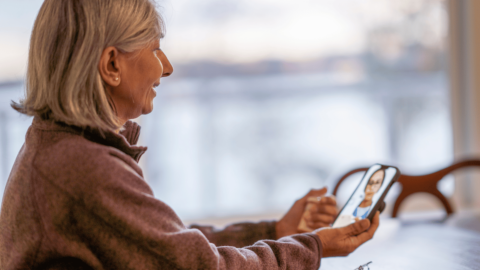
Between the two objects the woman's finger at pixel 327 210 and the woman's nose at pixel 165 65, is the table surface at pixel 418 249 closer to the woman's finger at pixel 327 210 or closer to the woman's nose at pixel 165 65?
the woman's finger at pixel 327 210

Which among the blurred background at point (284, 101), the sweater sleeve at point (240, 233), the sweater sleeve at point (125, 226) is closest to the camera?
the sweater sleeve at point (125, 226)

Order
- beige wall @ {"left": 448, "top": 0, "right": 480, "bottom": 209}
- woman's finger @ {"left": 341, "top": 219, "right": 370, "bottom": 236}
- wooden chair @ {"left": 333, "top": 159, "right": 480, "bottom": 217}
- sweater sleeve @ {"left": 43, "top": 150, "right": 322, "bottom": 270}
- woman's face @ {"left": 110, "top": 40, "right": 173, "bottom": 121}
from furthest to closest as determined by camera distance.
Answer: beige wall @ {"left": 448, "top": 0, "right": 480, "bottom": 209} → wooden chair @ {"left": 333, "top": 159, "right": 480, "bottom": 217} → woman's finger @ {"left": 341, "top": 219, "right": 370, "bottom": 236} → woman's face @ {"left": 110, "top": 40, "right": 173, "bottom": 121} → sweater sleeve @ {"left": 43, "top": 150, "right": 322, "bottom": 270}

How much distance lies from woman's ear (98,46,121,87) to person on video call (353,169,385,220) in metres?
0.59

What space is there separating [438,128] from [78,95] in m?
1.95

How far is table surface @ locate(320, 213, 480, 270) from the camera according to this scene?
88cm

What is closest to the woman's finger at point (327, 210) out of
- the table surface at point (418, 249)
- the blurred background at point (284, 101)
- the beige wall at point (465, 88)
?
the table surface at point (418, 249)

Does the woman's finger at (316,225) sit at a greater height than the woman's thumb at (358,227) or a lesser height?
A: lesser

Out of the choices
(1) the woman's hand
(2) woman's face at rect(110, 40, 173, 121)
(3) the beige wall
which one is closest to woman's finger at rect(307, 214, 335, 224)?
(1) the woman's hand

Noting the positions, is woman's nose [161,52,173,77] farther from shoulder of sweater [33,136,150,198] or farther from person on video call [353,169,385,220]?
person on video call [353,169,385,220]

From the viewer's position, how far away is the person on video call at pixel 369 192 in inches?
35.3

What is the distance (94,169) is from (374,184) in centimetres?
64

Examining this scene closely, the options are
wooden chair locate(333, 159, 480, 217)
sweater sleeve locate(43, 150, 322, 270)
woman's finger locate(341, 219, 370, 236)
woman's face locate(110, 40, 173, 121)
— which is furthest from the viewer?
wooden chair locate(333, 159, 480, 217)

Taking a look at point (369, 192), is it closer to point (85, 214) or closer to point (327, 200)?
point (327, 200)

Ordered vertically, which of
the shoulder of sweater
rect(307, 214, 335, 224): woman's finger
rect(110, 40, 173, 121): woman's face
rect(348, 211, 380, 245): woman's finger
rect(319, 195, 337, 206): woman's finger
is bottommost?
rect(307, 214, 335, 224): woman's finger
